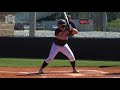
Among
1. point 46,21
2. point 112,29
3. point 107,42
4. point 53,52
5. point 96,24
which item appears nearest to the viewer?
point 53,52

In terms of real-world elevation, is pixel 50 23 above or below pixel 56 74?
above

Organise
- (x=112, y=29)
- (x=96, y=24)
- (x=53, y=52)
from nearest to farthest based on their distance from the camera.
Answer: (x=53, y=52)
(x=112, y=29)
(x=96, y=24)

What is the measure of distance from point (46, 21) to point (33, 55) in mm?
44866

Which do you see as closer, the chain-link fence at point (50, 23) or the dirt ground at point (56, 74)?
the dirt ground at point (56, 74)

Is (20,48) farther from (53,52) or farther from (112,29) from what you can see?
(112,29)

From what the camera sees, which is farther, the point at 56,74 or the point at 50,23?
the point at 50,23

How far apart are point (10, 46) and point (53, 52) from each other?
7696 millimetres

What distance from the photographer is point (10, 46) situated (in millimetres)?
16344

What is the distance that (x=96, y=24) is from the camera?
50375 millimetres

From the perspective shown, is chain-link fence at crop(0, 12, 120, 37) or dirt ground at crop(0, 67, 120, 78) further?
chain-link fence at crop(0, 12, 120, 37)
